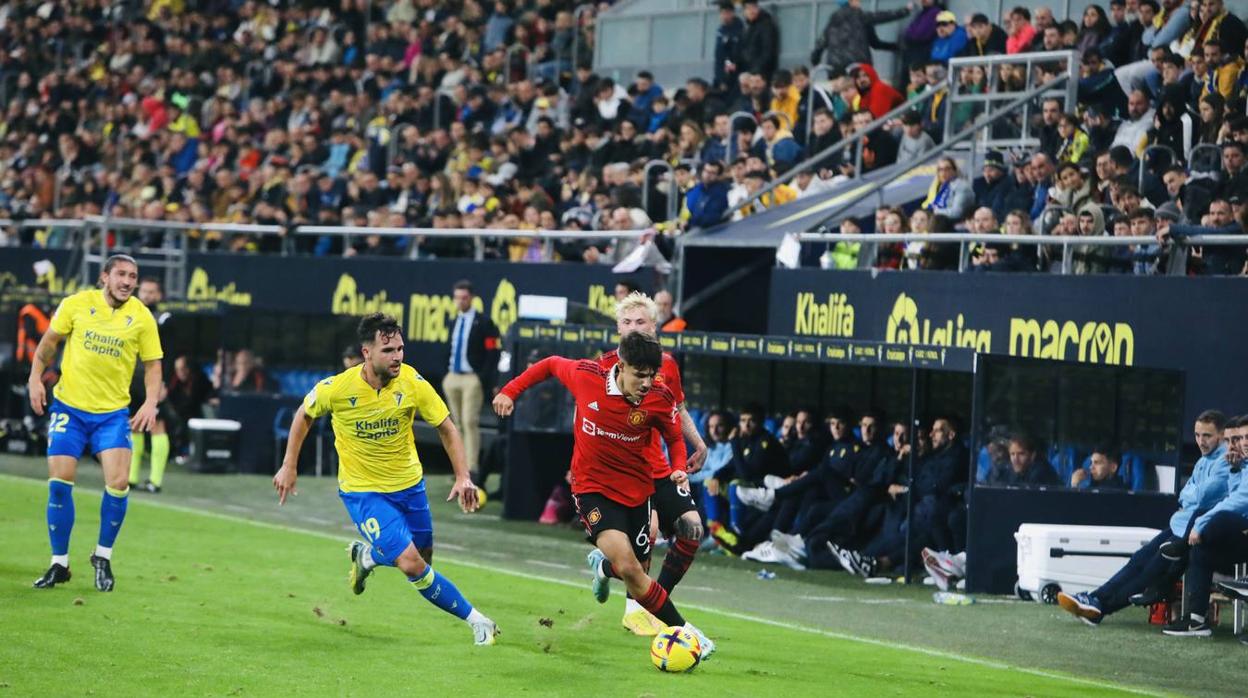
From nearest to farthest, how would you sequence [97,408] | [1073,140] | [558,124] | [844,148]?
[97,408] → [1073,140] → [844,148] → [558,124]

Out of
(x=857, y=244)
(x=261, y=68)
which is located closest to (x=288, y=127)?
(x=261, y=68)

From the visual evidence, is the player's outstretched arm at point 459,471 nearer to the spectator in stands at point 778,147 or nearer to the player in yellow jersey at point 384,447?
the player in yellow jersey at point 384,447

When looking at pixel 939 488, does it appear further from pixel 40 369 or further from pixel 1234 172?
pixel 40 369

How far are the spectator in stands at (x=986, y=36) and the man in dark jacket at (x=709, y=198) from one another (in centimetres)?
321

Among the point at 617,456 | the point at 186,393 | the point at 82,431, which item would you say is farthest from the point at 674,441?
the point at 186,393

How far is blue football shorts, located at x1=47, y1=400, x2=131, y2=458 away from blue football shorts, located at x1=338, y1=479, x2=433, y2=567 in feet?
7.93

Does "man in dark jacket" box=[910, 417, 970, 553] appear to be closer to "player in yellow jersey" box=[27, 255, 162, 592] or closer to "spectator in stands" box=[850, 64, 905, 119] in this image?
"player in yellow jersey" box=[27, 255, 162, 592]

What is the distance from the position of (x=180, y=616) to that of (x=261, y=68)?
81.3 ft

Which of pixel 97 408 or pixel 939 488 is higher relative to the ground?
pixel 97 408

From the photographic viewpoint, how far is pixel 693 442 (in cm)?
1141

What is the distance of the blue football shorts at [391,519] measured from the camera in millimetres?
10789

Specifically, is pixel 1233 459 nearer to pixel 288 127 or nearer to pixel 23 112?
pixel 288 127

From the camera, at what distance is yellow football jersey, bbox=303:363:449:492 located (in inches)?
430

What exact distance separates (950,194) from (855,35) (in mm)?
5335
